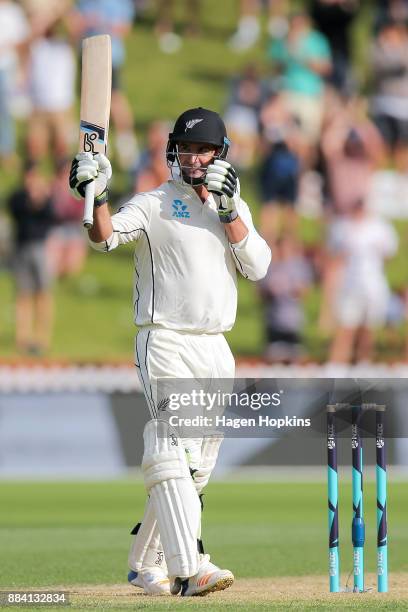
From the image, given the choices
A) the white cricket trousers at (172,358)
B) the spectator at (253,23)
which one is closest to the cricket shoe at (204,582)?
the white cricket trousers at (172,358)

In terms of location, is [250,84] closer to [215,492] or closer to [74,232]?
[74,232]

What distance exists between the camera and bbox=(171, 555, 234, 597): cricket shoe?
5949 millimetres

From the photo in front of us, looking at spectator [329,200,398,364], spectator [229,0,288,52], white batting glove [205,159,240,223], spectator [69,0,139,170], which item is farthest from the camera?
spectator [229,0,288,52]

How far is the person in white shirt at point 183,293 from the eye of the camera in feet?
19.6

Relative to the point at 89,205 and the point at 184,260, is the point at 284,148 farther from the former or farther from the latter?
→ the point at 89,205

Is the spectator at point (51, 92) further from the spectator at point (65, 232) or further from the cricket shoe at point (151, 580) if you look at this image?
the cricket shoe at point (151, 580)

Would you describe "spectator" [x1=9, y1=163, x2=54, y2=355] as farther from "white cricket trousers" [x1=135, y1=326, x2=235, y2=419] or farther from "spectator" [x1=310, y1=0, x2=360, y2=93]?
"white cricket trousers" [x1=135, y1=326, x2=235, y2=419]

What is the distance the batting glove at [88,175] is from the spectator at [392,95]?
13.0 m

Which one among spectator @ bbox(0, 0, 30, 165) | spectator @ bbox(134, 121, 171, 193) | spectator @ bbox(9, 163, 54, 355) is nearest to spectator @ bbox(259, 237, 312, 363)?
spectator @ bbox(134, 121, 171, 193)

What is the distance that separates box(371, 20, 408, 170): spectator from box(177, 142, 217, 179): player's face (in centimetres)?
1256

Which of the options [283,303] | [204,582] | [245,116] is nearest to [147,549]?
[204,582]

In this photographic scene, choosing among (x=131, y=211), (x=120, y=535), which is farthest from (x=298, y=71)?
(x=131, y=211)

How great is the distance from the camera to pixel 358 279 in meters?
15.3

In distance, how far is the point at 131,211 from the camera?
6176 mm
